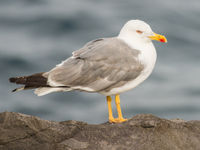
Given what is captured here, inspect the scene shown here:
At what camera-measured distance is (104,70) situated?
962 centimetres

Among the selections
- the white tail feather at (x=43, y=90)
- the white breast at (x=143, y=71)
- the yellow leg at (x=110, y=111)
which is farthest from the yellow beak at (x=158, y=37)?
the white tail feather at (x=43, y=90)

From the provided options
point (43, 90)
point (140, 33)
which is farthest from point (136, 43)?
point (43, 90)

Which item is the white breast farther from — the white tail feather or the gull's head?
the white tail feather

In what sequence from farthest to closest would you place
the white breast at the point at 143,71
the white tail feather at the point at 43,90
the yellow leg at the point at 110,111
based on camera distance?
the yellow leg at the point at 110,111
the white breast at the point at 143,71
the white tail feather at the point at 43,90

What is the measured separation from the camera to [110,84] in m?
9.52

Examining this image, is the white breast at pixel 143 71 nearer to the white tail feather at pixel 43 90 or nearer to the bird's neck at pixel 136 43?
the bird's neck at pixel 136 43

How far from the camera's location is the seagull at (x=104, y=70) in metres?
9.42

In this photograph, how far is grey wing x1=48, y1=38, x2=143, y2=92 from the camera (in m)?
9.49

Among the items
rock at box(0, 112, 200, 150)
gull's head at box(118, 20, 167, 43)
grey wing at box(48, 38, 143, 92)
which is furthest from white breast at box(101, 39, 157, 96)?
rock at box(0, 112, 200, 150)

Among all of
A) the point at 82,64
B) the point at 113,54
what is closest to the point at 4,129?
the point at 82,64

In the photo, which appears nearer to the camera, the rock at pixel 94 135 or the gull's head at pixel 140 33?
the rock at pixel 94 135

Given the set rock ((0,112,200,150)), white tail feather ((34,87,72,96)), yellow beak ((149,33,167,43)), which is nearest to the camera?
rock ((0,112,200,150))

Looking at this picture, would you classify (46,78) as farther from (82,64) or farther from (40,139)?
(40,139)

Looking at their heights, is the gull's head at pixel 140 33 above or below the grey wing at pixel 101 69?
above
